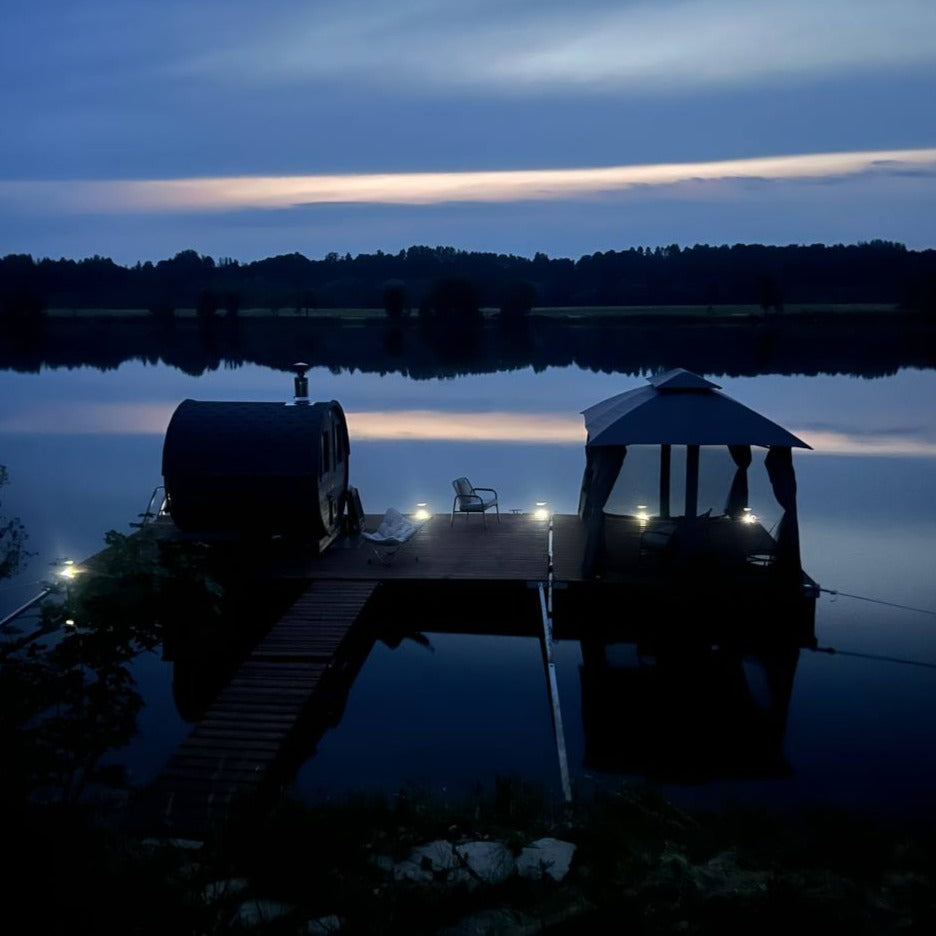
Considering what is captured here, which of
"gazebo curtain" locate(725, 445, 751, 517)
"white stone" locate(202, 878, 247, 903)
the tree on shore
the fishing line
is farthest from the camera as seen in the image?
the tree on shore

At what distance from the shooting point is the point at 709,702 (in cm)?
1132

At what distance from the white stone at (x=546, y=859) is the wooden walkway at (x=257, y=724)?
7.23 ft

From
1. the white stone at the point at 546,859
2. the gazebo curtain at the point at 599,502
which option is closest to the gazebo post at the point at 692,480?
the gazebo curtain at the point at 599,502

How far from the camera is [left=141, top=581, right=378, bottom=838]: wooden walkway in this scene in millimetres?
7543

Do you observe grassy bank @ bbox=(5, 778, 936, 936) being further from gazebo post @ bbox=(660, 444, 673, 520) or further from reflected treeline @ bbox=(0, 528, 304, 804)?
gazebo post @ bbox=(660, 444, 673, 520)

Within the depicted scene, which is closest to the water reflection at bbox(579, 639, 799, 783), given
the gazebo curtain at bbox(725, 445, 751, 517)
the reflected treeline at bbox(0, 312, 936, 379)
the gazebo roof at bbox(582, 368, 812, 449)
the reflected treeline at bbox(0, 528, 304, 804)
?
the gazebo roof at bbox(582, 368, 812, 449)

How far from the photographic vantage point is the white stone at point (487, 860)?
233 inches

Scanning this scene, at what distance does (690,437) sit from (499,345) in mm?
63634

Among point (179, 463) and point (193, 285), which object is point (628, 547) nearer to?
point (179, 463)

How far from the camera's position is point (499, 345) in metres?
75.8

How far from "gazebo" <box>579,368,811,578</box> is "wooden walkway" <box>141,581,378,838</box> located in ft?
11.2

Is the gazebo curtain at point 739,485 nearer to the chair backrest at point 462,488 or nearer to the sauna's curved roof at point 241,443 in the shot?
the chair backrest at point 462,488

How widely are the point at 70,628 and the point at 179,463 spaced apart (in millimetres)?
7007

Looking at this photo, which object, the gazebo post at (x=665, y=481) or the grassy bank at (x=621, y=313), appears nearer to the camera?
the gazebo post at (x=665, y=481)
